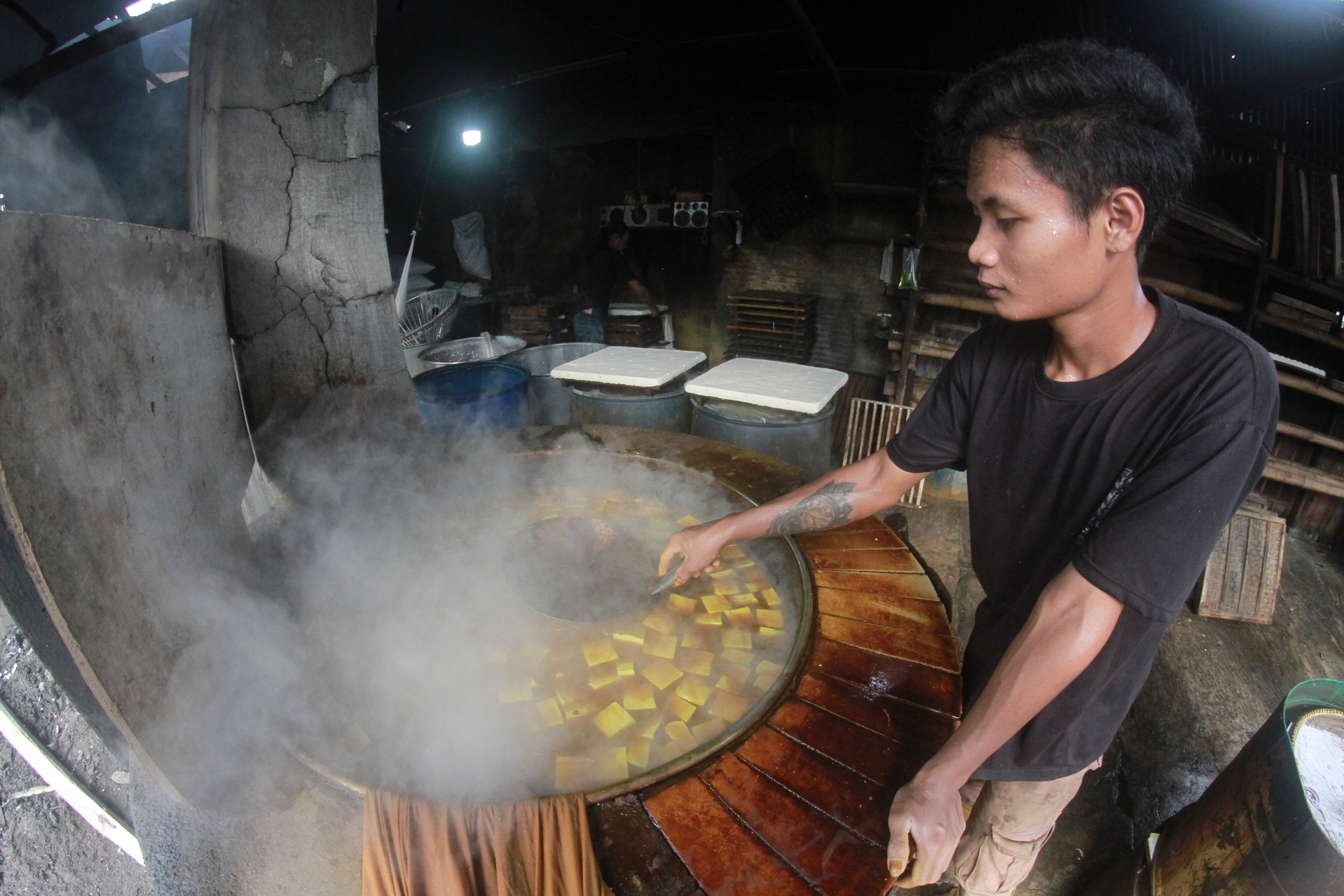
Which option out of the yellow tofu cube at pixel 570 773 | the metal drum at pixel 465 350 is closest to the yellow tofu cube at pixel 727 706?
the yellow tofu cube at pixel 570 773

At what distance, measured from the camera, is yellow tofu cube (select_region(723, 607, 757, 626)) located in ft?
8.10

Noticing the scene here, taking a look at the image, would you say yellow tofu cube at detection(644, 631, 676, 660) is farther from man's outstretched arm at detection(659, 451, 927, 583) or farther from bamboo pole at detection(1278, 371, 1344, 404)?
bamboo pole at detection(1278, 371, 1344, 404)

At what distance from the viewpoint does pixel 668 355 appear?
4.17 metres

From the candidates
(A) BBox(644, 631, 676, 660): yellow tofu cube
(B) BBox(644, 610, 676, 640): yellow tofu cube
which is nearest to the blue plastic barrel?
(B) BBox(644, 610, 676, 640): yellow tofu cube

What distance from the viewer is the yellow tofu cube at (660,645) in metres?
2.29

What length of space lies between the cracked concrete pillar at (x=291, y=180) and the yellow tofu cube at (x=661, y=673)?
2082 mm

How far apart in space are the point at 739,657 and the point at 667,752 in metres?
0.53

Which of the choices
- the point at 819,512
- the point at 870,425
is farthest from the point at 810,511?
the point at 870,425

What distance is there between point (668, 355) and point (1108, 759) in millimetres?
3689

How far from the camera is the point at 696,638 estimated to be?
2.41 m

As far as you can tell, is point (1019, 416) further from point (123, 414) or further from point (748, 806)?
point (123, 414)

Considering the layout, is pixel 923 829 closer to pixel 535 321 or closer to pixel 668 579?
pixel 668 579

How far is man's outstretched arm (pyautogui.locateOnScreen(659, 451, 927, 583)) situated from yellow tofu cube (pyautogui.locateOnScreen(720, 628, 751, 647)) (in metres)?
0.34

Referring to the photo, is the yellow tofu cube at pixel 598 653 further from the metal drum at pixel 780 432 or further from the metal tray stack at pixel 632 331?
the metal tray stack at pixel 632 331
